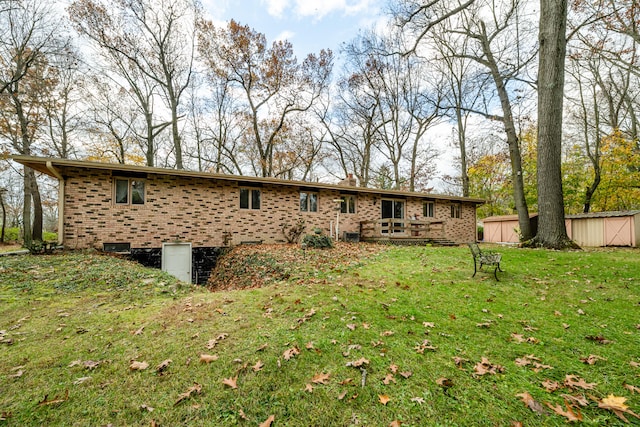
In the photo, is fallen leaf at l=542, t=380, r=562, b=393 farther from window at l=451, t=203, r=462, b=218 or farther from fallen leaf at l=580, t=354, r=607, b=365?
window at l=451, t=203, r=462, b=218

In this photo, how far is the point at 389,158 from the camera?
80.4 feet

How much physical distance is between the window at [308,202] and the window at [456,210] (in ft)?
32.5

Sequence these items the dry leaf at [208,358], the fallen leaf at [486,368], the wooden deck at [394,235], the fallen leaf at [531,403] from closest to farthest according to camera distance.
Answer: the fallen leaf at [531,403]
the fallen leaf at [486,368]
the dry leaf at [208,358]
the wooden deck at [394,235]

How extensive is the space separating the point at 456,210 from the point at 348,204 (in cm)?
826

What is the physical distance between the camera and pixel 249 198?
12.4 m

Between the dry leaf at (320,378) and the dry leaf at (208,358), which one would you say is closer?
the dry leaf at (320,378)

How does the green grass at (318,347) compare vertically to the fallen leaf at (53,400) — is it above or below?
above

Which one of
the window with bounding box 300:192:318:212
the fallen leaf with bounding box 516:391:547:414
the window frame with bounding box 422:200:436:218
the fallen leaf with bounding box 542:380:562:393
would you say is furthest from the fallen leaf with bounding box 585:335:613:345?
the window frame with bounding box 422:200:436:218

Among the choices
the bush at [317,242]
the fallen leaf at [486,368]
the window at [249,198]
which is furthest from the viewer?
the window at [249,198]

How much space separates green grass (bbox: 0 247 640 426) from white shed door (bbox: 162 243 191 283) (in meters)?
4.63

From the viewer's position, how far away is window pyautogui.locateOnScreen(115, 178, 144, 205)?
10.3 meters

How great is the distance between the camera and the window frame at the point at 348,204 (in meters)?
14.8

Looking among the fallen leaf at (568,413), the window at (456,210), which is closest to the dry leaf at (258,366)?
the fallen leaf at (568,413)

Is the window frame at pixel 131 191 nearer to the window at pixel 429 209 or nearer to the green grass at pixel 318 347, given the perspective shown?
the green grass at pixel 318 347
